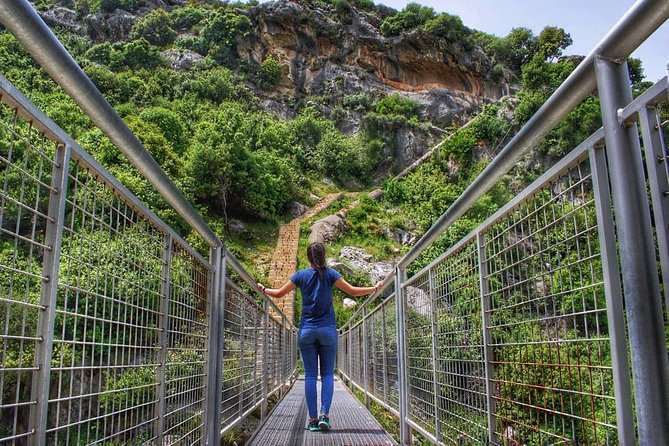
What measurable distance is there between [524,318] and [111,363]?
1388 millimetres

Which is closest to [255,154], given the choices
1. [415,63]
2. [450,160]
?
[450,160]

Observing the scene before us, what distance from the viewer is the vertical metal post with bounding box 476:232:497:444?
6.99 feet

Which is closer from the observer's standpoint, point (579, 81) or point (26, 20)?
point (26, 20)

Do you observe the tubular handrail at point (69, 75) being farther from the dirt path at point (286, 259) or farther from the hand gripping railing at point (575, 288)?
the dirt path at point (286, 259)

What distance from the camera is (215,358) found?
3004mm

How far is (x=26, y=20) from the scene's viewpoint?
3.79 feet

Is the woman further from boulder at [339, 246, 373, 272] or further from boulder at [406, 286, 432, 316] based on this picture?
boulder at [339, 246, 373, 272]

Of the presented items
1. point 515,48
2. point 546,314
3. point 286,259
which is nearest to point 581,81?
point 546,314

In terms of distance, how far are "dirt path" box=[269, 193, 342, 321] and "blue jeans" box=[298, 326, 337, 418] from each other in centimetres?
1450

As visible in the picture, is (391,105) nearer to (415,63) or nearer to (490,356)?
(415,63)

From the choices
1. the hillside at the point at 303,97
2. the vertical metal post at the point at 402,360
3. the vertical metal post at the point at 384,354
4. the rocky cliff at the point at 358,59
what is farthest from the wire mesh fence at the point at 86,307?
the rocky cliff at the point at 358,59

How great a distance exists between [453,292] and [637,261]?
1642 millimetres

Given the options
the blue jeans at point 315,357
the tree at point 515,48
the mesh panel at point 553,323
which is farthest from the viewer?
the tree at point 515,48

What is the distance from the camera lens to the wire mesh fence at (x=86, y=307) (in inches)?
50.2
